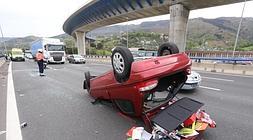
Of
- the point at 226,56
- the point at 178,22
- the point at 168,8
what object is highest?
the point at 168,8

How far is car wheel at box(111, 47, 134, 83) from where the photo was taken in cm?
334

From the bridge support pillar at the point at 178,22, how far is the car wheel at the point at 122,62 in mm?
19200

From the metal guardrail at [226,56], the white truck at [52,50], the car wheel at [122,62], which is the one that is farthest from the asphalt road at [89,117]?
the white truck at [52,50]

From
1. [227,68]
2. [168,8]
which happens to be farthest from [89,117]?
[168,8]

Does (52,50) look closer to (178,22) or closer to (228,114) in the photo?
(178,22)

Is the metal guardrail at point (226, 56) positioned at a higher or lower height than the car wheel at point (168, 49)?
lower

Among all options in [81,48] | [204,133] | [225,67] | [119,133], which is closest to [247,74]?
[225,67]

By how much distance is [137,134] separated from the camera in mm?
3150

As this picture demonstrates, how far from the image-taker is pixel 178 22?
22.2m

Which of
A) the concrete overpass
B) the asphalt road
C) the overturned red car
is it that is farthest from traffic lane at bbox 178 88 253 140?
the concrete overpass

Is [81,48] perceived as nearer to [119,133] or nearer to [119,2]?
[119,2]

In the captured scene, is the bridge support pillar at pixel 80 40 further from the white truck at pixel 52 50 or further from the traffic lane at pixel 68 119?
the traffic lane at pixel 68 119

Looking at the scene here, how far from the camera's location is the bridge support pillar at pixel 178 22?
829 inches

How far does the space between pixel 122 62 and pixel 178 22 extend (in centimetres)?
2035
